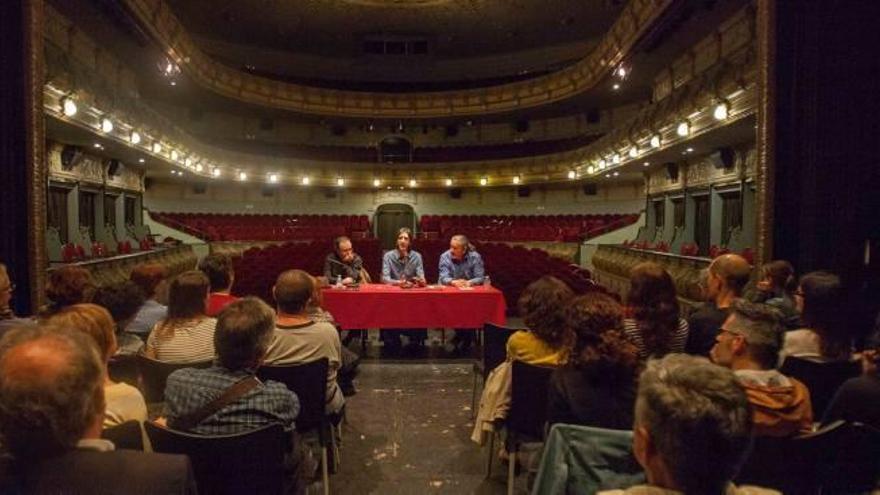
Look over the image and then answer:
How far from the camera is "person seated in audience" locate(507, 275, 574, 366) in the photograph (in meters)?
2.99

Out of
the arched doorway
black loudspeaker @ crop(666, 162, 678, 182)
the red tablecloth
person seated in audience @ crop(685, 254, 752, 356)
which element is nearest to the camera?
person seated in audience @ crop(685, 254, 752, 356)

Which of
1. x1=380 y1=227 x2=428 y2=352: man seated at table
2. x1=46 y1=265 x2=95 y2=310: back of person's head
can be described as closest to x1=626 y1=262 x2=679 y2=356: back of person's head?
x1=46 y1=265 x2=95 y2=310: back of person's head

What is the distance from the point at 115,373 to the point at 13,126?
2671mm

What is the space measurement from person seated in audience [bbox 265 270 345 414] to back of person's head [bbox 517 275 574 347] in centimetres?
113

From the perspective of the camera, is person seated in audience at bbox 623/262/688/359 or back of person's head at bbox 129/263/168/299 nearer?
person seated in audience at bbox 623/262/688/359

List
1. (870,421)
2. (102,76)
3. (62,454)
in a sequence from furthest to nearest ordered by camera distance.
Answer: (102,76)
(870,421)
(62,454)

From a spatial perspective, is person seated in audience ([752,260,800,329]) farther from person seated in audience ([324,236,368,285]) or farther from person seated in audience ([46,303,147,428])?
person seated in audience ([324,236,368,285])

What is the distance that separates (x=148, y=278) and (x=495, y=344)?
2530 millimetres

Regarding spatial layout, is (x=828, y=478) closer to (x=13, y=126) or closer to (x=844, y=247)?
(x=844, y=247)

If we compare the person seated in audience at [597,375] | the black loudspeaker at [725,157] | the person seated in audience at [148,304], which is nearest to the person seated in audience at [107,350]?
the person seated in audience at [148,304]

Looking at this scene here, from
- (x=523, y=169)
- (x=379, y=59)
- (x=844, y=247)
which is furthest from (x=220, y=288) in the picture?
(x=379, y=59)

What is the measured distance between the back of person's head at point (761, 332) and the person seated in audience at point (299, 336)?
2.02 m

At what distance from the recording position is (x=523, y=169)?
20156 mm

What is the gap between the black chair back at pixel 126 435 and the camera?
1.79 m
